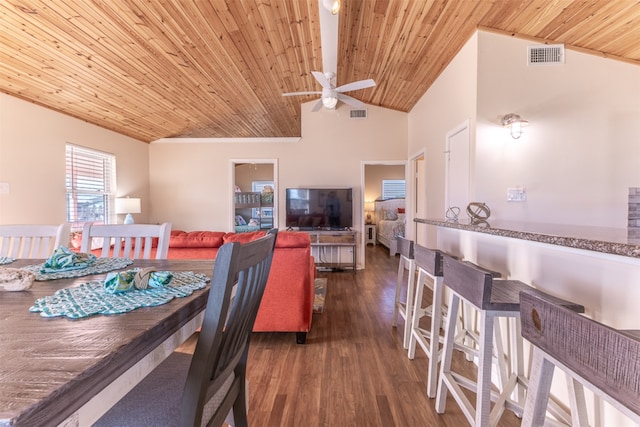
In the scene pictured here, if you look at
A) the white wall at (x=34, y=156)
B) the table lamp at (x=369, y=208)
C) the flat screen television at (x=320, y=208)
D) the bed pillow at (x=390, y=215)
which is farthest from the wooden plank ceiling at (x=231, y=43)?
the table lamp at (x=369, y=208)

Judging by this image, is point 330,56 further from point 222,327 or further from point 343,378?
point 222,327

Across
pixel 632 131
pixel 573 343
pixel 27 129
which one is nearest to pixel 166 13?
pixel 27 129

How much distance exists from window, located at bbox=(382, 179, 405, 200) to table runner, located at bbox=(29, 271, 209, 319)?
346 inches

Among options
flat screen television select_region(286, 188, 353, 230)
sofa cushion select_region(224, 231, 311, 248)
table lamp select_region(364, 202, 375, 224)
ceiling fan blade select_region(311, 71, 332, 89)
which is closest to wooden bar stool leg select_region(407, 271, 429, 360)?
sofa cushion select_region(224, 231, 311, 248)

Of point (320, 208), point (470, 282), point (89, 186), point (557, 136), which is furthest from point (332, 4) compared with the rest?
point (89, 186)

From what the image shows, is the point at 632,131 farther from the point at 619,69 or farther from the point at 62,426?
the point at 62,426

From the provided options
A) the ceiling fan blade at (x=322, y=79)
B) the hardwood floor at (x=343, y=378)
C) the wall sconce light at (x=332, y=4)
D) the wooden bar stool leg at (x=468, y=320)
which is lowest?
the hardwood floor at (x=343, y=378)

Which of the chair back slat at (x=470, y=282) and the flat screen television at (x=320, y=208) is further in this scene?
the flat screen television at (x=320, y=208)

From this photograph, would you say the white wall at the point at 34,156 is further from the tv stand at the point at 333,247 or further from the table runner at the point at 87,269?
the tv stand at the point at 333,247

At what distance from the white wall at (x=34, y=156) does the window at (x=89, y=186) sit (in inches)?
7.2

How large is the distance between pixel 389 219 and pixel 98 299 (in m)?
7.27

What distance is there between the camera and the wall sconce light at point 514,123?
267 centimetres

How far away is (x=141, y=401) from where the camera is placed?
0.87 m

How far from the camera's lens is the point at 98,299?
33.6 inches
